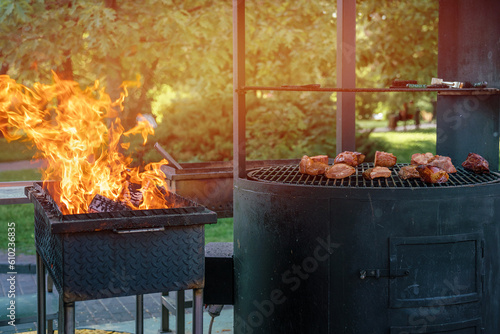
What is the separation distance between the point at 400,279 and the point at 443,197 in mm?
474

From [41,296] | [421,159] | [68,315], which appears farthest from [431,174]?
[41,296]

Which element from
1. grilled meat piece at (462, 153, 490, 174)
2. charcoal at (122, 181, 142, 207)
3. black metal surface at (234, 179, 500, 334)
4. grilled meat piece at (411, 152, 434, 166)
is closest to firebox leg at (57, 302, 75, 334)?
charcoal at (122, 181, 142, 207)

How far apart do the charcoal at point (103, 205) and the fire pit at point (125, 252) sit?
213mm

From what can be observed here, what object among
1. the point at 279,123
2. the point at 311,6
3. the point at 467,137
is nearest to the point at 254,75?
the point at 279,123

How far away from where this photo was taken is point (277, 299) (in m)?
A: 3.45

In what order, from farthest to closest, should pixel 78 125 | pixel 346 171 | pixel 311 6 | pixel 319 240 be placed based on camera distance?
1. pixel 311 6
2. pixel 78 125
3. pixel 346 171
4. pixel 319 240

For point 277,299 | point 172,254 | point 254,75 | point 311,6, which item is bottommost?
point 277,299

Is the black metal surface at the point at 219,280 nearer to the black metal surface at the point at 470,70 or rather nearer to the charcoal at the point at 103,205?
the charcoal at the point at 103,205

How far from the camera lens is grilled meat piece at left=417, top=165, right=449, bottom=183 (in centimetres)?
332

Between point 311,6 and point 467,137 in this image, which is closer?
point 467,137

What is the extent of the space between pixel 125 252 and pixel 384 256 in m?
1.30

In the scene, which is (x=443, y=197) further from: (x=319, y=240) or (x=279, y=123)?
(x=279, y=123)

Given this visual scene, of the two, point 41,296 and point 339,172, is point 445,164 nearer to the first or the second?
point 339,172

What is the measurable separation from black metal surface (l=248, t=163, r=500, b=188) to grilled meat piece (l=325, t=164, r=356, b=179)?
0.02 m
